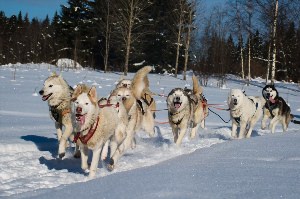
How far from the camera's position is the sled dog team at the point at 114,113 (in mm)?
4375

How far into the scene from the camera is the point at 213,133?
28.0 ft

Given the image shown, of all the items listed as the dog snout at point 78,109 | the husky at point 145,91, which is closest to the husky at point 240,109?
the husky at point 145,91

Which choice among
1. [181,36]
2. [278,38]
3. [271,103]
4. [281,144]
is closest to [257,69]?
[181,36]

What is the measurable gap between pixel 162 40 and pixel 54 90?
26174 millimetres

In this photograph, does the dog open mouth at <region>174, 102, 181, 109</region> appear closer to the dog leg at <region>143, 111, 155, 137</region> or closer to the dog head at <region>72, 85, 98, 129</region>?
the dog leg at <region>143, 111, 155, 137</region>

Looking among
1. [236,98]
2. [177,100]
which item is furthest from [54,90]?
[236,98]

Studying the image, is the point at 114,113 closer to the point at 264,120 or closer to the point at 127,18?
the point at 264,120

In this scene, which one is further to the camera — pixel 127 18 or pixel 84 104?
pixel 127 18

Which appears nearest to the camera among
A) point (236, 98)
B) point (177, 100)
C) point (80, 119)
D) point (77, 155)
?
point (80, 119)

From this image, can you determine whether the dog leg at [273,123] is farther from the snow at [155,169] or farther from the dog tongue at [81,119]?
the dog tongue at [81,119]

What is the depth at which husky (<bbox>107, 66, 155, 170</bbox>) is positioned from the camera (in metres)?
5.57

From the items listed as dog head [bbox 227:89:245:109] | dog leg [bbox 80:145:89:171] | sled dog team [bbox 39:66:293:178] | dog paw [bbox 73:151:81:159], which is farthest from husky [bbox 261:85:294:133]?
dog leg [bbox 80:145:89:171]

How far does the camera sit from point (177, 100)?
645 centimetres

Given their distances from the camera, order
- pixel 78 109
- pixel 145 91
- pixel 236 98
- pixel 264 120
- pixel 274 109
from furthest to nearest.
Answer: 1. pixel 264 120
2. pixel 274 109
3. pixel 236 98
4. pixel 145 91
5. pixel 78 109
